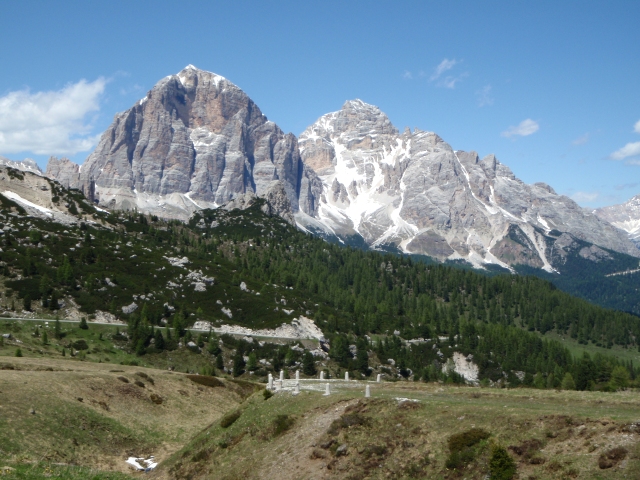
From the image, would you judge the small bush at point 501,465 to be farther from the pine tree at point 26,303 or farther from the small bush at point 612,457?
the pine tree at point 26,303

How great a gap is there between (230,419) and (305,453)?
53.1 ft

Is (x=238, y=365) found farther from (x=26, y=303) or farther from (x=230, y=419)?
(x=230, y=419)

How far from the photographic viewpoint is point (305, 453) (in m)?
49.5

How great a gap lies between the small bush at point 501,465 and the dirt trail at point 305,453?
42.5 ft

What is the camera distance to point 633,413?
44.3m

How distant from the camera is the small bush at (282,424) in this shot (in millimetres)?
55812

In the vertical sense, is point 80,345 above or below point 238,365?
above

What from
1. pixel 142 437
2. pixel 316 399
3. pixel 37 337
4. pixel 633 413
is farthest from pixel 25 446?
pixel 37 337

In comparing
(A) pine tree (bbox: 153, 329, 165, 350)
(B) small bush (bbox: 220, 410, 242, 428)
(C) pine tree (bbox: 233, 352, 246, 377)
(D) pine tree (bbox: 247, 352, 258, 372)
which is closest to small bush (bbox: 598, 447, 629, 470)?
(B) small bush (bbox: 220, 410, 242, 428)

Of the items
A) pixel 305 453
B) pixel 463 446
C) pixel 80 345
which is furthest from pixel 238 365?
pixel 463 446

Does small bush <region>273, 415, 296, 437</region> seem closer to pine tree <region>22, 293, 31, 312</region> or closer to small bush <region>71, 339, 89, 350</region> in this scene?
small bush <region>71, 339, 89, 350</region>

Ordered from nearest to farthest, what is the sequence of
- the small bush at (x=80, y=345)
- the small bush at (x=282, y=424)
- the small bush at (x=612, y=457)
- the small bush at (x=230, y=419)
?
the small bush at (x=612, y=457), the small bush at (x=282, y=424), the small bush at (x=230, y=419), the small bush at (x=80, y=345)

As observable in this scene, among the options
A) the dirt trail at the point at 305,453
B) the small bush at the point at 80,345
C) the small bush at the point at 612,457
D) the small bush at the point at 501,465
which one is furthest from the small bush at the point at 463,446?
the small bush at the point at 80,345

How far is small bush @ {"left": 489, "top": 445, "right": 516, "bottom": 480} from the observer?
37875 mm
